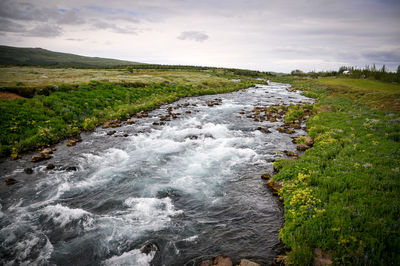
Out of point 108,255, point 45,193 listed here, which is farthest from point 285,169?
point 45,193

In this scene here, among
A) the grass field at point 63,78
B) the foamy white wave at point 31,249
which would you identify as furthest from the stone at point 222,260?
the grass field at point 63,78

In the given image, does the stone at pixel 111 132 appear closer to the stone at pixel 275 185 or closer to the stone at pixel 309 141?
the stone at pixel 275 185

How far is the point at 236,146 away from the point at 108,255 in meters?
12.4

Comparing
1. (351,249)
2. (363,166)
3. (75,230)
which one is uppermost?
(363,166)

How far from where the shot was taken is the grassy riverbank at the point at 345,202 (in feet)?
18.9

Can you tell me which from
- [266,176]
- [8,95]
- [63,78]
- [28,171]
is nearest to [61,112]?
[8,95]

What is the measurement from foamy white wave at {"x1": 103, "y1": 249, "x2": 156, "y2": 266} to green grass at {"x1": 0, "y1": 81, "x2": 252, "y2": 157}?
1355 cm

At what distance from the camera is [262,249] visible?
279 inches

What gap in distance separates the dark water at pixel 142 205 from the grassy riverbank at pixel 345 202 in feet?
3.95

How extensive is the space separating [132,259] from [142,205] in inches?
120

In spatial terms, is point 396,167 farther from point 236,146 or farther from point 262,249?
point 236,146

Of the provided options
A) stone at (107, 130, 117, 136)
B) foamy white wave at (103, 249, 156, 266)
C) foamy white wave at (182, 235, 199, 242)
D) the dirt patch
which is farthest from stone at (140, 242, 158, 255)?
the dirt patch

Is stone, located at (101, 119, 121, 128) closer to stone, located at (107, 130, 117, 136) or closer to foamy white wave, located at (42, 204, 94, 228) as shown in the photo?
stone, located at (107, 130, 117, 136)

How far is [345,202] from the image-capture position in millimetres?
7555
